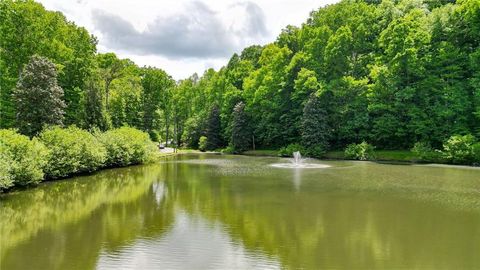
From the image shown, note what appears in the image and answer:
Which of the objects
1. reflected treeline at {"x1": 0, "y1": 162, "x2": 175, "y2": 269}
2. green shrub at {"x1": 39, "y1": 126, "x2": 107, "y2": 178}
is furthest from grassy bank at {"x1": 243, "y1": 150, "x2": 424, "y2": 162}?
green shrub at {"x1": 39, "y1": 126, "x2": 107, "y2": 178}

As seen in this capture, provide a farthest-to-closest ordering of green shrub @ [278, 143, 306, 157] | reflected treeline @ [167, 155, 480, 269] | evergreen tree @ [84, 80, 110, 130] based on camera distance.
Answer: green shrub @ [278, 143, 306, 157] → evergreen tree @ [84, 80, 110, 130] → reflected treeline @ [167, 155, 480, 269]

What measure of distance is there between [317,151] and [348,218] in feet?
106

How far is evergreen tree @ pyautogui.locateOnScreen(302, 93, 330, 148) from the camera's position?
45469 millimetres

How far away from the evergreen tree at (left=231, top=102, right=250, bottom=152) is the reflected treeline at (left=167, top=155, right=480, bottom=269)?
32779 millimetres

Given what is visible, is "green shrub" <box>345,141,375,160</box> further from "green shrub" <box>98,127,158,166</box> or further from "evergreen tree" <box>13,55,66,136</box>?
"evergreen tree" <box>13,55,66,136</box>

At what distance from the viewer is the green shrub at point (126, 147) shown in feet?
105

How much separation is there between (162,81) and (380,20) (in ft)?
120

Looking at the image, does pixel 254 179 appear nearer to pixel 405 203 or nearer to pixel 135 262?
pixel 405 203

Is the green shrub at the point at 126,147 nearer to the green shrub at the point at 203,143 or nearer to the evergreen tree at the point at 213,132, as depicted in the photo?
the green shrub at the point at 203,143

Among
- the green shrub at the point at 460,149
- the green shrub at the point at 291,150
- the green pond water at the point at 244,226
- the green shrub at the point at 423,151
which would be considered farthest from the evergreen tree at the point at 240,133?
the green pond water at the point at 244,226

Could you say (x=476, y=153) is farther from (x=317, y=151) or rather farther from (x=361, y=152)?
(x=317, y=151)

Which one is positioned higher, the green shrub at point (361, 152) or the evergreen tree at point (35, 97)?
the evergreen tree at point (35, 97)

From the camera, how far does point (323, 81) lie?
4838 cm

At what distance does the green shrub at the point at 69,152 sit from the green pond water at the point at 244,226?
91.8 inches
